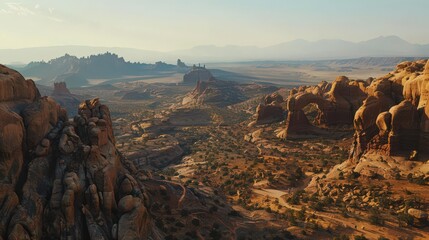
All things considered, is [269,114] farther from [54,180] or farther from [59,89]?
[59,89]

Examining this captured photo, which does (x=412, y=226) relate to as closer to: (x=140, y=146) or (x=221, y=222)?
(x=221, y=222)

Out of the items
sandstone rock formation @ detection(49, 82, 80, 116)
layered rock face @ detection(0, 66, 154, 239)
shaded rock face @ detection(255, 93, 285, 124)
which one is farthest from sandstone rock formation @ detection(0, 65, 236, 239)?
sandstone rock formation @ detection(49, 82, 80, 116)

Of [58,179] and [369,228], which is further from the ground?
[58,179]

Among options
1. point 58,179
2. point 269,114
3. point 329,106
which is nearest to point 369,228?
point 58,179

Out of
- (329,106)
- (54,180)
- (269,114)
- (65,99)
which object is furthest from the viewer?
(65,99)

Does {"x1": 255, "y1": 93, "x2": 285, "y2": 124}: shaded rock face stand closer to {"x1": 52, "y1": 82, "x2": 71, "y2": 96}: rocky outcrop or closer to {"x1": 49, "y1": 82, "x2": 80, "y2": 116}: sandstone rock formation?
{"x1": 49, "y1": 82, "x2": 80, "y2": 116}: sandstone rock formation

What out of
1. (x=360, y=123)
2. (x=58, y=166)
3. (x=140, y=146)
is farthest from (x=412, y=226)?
(x=140, y=146)

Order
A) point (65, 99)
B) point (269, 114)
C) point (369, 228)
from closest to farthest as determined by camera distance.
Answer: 1. point (369, 228)
2. point (269, 114)
3. point (65, 99)
